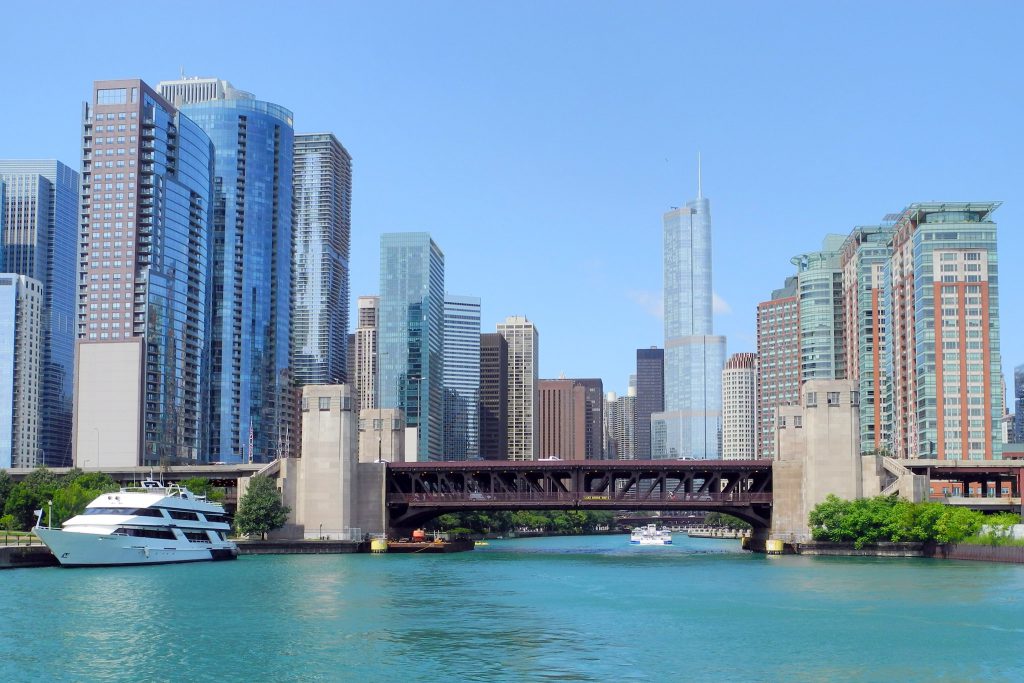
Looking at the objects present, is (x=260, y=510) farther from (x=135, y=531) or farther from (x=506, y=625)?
(x=506, y=625)

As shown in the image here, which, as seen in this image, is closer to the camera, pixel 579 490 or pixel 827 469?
pixel 827 469

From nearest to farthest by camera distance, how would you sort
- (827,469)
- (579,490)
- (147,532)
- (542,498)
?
(147,532) → (827,469) → (579,490) → (542,498)

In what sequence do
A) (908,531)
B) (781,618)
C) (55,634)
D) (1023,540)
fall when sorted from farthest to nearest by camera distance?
(908,531) → (1023,540) → (781,618) → (55,634)

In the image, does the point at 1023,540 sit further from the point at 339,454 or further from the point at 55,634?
the point at 55,634

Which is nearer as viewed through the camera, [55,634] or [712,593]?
[55,634]

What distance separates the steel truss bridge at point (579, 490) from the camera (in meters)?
172

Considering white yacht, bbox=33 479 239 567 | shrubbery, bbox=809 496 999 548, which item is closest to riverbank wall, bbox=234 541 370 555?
white yacht, bbox=33 479 239 567

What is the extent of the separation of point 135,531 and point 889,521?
8539 centimetres

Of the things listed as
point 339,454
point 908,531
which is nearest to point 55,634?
point 339,454

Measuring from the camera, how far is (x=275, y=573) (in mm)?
123000

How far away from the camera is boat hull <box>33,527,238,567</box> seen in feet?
399

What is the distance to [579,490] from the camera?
17512cm

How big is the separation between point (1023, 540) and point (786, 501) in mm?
37802

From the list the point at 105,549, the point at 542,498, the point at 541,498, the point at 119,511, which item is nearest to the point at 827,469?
the point at 542,498
